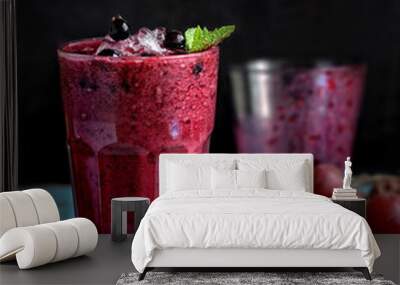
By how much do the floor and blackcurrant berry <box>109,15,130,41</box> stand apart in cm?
A: 171

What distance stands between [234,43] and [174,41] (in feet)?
2.54

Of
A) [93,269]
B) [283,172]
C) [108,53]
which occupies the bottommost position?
[93,269]

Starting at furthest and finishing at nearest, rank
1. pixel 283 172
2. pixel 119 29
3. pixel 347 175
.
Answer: pixel 119 29
pixel 347 175
pixel 283 172

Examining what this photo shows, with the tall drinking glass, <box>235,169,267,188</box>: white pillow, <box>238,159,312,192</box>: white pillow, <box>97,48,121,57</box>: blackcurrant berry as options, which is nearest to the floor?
the tall drinking glass

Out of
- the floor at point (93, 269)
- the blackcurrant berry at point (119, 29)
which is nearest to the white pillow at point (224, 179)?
the floor at point (93, 269)

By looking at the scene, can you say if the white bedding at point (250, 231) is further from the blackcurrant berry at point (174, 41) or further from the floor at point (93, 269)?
the blackcurrant berry at point (174, 41)

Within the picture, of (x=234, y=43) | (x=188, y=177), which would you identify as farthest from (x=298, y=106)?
(x=188, y=177)

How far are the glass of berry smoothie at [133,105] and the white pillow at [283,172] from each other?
47cm

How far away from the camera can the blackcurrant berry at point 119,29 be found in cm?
679

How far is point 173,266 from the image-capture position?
16.9ft

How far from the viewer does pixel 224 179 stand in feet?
21.3

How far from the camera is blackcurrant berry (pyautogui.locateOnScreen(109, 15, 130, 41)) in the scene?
6.79m

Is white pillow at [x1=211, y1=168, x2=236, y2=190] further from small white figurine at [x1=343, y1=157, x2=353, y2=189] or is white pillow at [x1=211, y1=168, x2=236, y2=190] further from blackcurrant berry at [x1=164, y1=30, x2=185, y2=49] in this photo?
blackcurrant berry at [x1=164, y1=30, x2=185, y2=49]

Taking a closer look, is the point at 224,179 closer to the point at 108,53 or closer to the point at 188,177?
the point at 188,177
